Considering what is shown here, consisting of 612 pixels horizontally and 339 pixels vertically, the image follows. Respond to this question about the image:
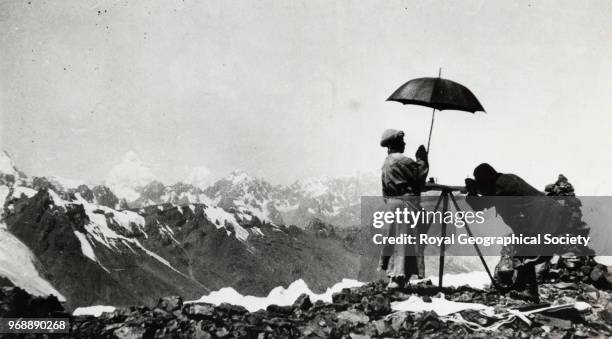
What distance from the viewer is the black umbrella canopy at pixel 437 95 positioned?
24.3 ft

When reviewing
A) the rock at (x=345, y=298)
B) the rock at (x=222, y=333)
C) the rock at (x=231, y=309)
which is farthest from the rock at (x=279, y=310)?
the rock at (x=222, y=333)

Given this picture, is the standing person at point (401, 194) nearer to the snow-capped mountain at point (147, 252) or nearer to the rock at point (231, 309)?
the rock at point (231, 309)

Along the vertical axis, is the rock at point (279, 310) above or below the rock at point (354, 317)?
below

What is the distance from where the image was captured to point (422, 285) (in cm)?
824

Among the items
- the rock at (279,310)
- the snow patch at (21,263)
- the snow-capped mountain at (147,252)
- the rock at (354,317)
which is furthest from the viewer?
the snow-capped mountain at (147,252)

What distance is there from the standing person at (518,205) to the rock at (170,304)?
4252mm

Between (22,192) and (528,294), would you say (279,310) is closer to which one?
(528,294)

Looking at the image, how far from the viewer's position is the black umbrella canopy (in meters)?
7.42

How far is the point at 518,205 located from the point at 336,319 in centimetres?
292

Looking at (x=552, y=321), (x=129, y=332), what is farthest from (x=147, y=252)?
(x=552, y=321)

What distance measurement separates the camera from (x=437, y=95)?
24.5 feet

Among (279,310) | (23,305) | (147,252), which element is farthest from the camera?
(147,252)

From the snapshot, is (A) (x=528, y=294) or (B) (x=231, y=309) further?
(A) (x=528, y=294)

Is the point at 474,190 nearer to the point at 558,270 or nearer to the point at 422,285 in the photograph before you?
the point at 422,285
